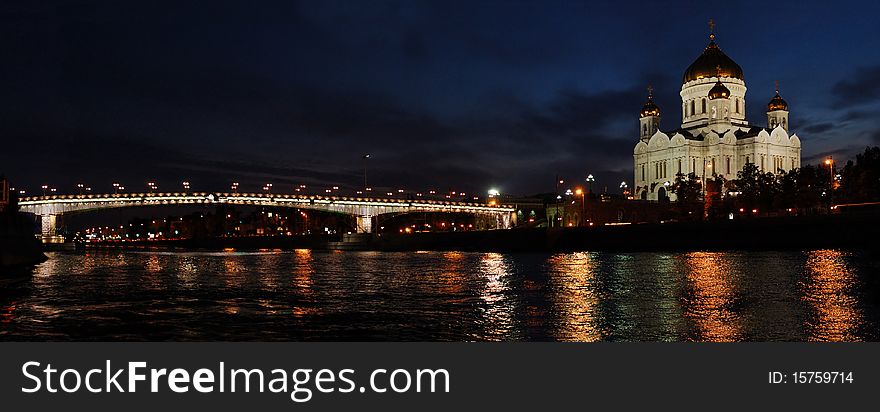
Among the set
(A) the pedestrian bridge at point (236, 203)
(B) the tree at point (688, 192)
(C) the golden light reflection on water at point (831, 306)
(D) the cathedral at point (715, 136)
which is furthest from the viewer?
(A) the pedestrian bridge at point (236, 203)

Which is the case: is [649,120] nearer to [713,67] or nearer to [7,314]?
[713,67]

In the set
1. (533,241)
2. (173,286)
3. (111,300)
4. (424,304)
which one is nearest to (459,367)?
(424,304)

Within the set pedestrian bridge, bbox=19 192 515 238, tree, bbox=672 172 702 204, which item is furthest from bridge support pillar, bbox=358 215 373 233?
tree, bbox=672 172 702 204

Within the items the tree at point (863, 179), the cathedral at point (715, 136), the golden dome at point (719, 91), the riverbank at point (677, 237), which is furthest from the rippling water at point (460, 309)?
the golden dome at point (719, 91)

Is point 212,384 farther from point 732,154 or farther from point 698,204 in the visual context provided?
point 732,154

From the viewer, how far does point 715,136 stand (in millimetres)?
Result: 136750

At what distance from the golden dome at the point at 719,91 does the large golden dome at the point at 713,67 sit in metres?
2.22

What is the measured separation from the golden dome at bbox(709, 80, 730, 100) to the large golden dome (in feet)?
7.29

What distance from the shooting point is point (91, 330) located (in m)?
16.0

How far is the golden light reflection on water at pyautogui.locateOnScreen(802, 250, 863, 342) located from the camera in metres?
14.6

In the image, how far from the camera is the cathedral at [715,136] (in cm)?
13625

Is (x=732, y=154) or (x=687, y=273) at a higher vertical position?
(x=732, y=154)

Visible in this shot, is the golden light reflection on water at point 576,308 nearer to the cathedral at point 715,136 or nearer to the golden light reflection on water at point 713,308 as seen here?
the golden light reflection on water at point 713,308

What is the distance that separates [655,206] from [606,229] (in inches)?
1934
